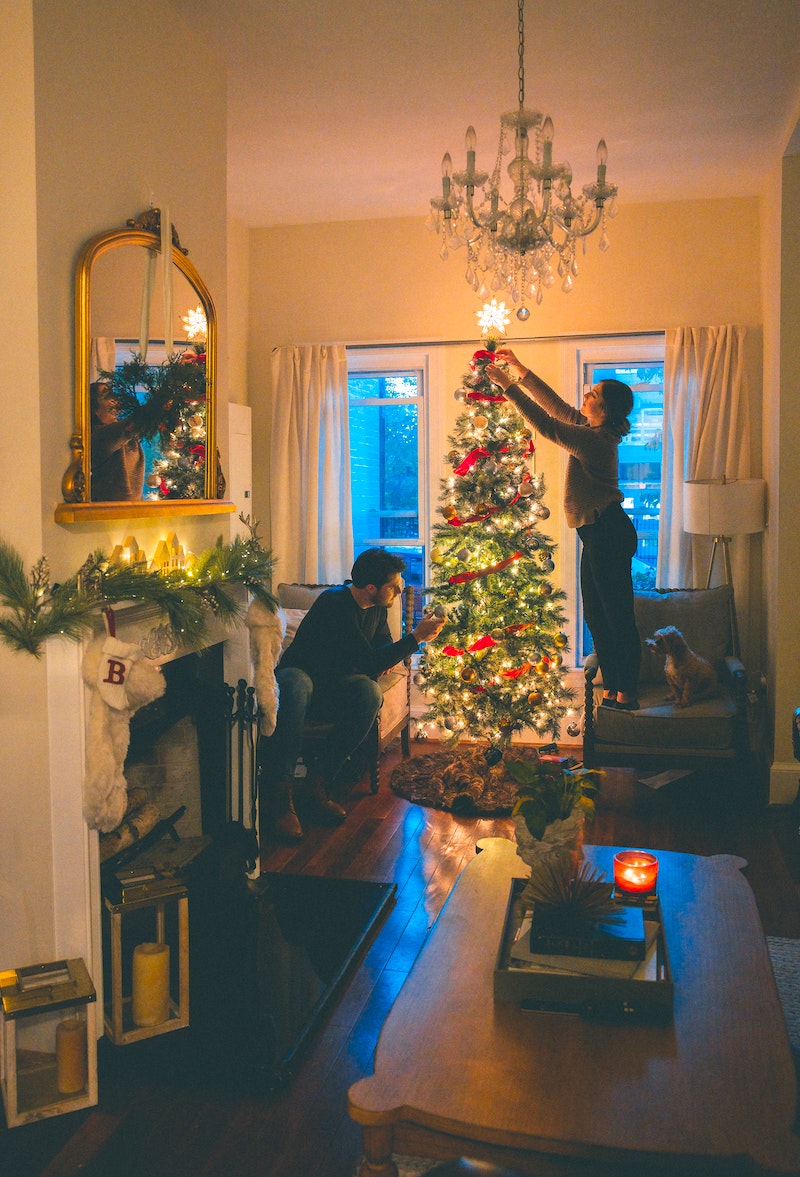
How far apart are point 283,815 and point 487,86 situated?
10.3 feet

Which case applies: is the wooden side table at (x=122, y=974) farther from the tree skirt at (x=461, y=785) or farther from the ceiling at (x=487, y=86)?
the ceiling at (x=487, y=86)

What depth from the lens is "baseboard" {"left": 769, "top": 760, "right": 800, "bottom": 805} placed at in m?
4.77

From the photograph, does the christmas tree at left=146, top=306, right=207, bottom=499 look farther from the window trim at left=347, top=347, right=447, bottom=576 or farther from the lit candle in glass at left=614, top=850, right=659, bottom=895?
the window trim at left=347, top=347, right=447, bottom=576

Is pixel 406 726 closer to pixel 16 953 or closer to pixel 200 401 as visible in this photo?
pixel 200 401

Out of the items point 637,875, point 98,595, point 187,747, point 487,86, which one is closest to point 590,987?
point 637,875

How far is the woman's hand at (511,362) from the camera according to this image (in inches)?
173

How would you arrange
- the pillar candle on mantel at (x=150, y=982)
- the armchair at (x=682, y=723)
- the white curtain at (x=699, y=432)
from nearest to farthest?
the pillar candle on mantel at (x=150, y=982)
the armchair at (x=682, y=723)
the white curtain at (x=699, y=432)

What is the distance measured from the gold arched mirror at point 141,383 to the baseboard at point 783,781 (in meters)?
3.06

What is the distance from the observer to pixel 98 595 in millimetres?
2516

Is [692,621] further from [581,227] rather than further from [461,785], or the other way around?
[581,227]

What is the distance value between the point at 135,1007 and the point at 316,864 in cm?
136

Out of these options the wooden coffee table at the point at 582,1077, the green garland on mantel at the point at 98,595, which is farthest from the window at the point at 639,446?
the wooden coffee table at the point at 582,1077

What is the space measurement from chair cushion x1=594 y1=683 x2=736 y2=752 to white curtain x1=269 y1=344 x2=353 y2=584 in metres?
1.99

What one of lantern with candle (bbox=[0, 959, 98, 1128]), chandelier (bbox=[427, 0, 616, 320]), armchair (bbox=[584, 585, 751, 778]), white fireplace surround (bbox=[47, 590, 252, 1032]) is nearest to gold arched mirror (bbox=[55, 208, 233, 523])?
white fireplace surround (bbox=[47, 590, 252, 1032])
